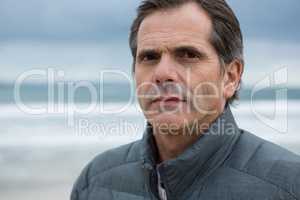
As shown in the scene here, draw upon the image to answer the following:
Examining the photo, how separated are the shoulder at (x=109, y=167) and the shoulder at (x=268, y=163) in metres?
0.60

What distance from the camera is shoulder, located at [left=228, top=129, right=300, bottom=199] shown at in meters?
2.41

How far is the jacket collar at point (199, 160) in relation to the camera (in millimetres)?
2441

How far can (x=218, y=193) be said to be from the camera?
243 cm

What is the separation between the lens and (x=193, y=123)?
100 inches

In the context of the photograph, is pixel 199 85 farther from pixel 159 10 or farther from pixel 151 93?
pixel 159 10

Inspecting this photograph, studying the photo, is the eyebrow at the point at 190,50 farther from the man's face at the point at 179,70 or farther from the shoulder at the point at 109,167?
the shoulder at the point at 109,167

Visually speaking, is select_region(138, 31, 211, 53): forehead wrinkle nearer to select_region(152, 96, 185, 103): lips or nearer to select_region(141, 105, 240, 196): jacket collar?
select_region(152, 96, 185, 103): lips

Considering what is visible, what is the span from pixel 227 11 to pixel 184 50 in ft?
1.34

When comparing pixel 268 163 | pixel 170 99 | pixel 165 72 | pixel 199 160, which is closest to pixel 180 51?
pixel 165 72

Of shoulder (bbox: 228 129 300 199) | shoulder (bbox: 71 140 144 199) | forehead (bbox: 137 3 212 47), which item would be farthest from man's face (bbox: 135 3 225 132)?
shoulder (bbox: 71 140 144 199)

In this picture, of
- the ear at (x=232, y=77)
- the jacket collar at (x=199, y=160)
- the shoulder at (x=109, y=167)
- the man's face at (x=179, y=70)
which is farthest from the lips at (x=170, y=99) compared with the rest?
the shoulder at (x=109, y=167)

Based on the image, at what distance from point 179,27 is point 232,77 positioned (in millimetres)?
480

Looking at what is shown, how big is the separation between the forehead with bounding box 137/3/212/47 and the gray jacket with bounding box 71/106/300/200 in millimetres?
416

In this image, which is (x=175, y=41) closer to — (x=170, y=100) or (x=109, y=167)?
(x=170, y=100)
